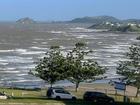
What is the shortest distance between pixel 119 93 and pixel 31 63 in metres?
31.9

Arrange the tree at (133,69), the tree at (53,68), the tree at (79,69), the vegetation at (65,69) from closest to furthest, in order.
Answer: the tree at (133,69)
the tree at (53,68)
the vegetation at (65,69)
the tree at (79,69)

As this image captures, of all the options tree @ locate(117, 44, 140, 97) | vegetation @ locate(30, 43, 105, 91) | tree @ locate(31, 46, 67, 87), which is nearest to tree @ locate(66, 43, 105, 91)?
vegetation @ locate(30, 43, 105, 91)

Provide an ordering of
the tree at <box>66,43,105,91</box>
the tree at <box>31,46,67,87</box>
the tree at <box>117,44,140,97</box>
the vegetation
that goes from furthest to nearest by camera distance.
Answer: the tree at <box>66,43,105,91</box> < the vegetation < the tree at <box>31,46,67,87</box> < the tree at <box>117,44,140,97</box>

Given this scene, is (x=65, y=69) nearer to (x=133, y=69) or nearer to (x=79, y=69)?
(x=79, y=69)

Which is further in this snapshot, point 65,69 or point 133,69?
point 133,69

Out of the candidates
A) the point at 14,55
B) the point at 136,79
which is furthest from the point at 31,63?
the point at 136,79

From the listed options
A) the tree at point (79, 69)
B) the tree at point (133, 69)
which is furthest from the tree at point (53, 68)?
the tree at point (133, 69)

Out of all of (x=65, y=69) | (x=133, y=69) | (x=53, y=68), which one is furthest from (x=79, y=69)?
(x=133, y=69)

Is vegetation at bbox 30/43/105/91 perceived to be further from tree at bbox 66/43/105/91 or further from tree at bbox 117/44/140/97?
tree at bbox 117/44/140/97

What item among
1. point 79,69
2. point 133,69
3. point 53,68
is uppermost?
point 53,68

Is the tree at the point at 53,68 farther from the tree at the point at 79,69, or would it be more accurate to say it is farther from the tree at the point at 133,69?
the tree at the point at 133,69

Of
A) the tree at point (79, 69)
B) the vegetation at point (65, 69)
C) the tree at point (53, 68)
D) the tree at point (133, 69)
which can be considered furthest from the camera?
the tree at point (79, 69)

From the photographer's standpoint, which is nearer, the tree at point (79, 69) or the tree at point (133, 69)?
the tree at point (133, 69)

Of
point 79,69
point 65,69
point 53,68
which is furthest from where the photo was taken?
point 79,69
